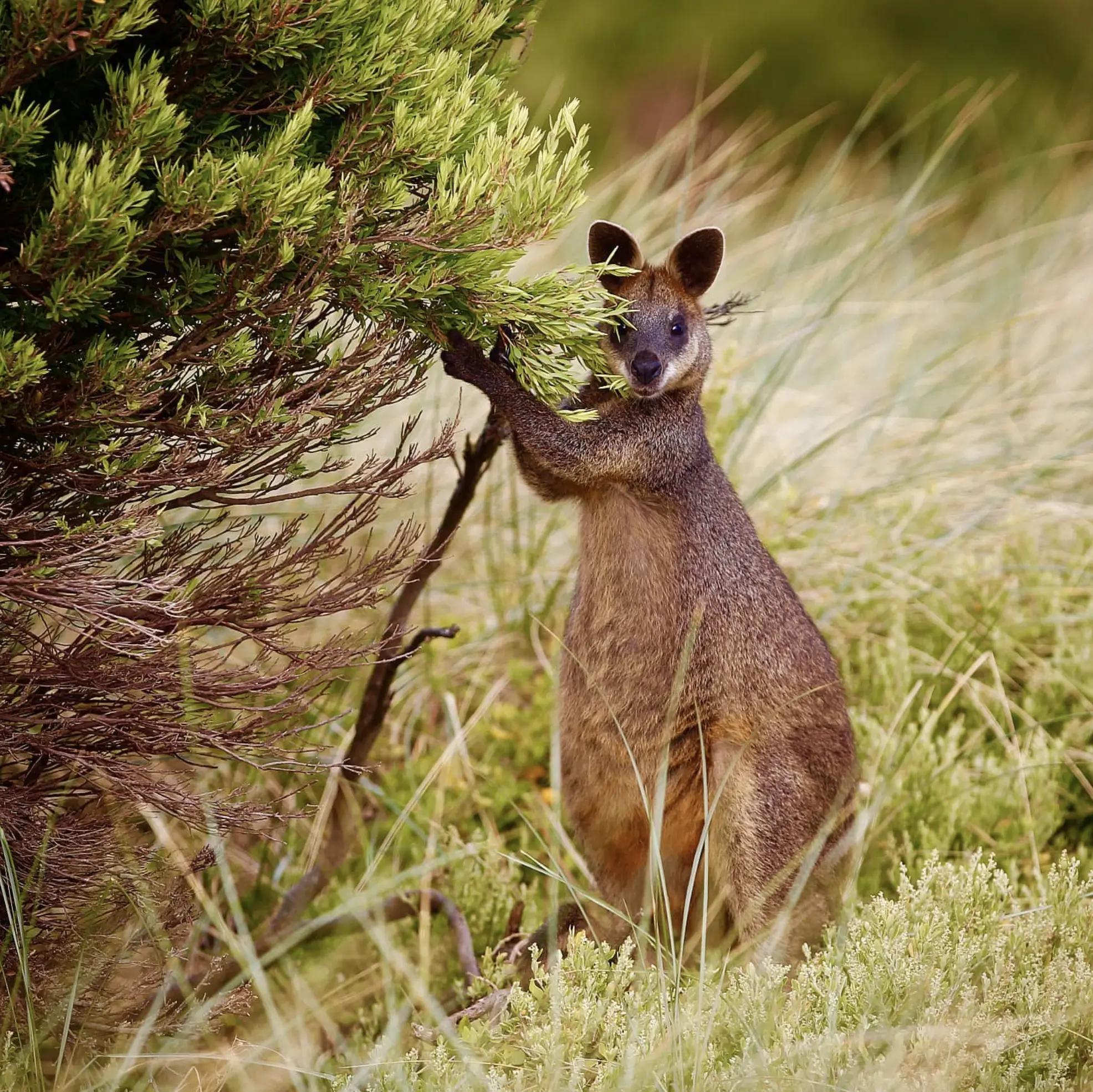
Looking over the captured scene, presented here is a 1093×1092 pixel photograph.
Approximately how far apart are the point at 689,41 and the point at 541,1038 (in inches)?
554

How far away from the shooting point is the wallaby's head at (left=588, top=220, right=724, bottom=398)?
3791 millimetres

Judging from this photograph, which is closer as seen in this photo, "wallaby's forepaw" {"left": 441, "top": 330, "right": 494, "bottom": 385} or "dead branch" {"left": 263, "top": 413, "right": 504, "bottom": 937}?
"wallaby's forepaw" {"left": 441, "top": 330, "right": 494, "bottom": 385}

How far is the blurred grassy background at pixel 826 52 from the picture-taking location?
14945 millimetres

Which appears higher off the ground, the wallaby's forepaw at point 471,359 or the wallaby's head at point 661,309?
the wallaby's head at point 661,309

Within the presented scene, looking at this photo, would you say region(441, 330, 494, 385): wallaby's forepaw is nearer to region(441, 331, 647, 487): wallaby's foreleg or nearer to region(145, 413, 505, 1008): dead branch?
region(441, 331, 647, 487): wallaby's foreleg

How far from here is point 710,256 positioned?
4.07 meters

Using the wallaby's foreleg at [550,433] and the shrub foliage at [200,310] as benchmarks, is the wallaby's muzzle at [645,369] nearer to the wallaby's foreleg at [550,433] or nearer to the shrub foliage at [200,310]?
the wallaby's foreleg at [550,433]

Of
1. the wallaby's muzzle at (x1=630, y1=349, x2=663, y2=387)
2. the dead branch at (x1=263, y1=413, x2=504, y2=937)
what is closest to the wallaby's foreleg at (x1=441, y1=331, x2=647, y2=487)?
the wallaby's muzzle at (x1=630, y1=349, x2=663, y2=387)

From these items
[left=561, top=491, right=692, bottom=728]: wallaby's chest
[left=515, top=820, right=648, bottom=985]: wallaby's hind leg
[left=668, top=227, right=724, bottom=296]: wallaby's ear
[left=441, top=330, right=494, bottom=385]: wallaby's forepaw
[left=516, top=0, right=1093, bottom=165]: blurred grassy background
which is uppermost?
[left=516, top=0, right=1093, bottom=165]: blurred grassy background

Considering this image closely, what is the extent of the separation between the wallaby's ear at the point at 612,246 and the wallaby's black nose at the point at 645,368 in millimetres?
254

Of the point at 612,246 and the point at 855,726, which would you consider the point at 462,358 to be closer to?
the point at 612,246

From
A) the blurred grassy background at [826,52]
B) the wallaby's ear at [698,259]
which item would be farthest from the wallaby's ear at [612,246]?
the blurred grassy background at [826,52]

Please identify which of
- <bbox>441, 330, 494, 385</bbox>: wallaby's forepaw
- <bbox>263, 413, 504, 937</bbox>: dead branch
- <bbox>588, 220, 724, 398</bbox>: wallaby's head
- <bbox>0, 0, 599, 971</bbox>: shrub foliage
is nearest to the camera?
<bbox>0, 0, 599, 971</bbox>: shrub foliage

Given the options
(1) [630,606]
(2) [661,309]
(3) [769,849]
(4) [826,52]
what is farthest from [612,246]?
(4) [826,52]
